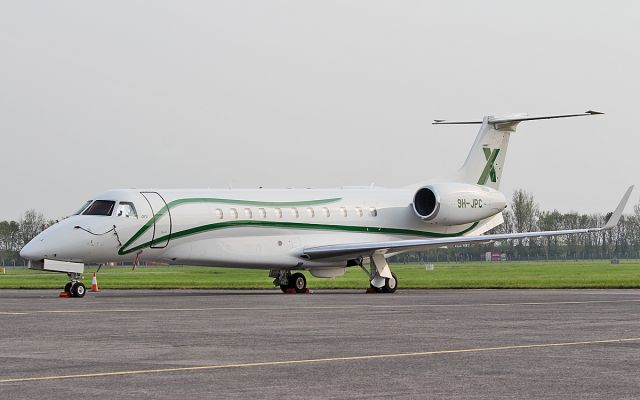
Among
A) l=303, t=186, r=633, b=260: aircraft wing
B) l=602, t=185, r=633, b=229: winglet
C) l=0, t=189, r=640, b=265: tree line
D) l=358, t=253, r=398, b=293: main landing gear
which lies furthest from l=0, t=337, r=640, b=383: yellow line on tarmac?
l=0, t=189, r=640, b=265: tree line

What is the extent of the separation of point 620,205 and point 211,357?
1080 inches

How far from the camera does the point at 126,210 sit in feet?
116

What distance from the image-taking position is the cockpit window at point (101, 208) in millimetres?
35312

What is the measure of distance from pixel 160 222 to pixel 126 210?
1109 mm

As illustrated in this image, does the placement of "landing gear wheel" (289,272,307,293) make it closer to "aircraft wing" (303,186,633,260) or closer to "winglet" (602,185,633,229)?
"aircraft wing" (303,186,633,260)

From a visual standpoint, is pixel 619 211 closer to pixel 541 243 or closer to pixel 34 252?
pixel 34 252

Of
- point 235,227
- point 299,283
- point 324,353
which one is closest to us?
point 324,353

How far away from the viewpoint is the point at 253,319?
2183cm

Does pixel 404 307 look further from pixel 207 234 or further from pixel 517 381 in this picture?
pixel 517 381

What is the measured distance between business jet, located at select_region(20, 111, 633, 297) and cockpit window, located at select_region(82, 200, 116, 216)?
1.2 inches

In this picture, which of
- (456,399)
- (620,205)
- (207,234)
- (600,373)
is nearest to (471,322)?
(600,373)

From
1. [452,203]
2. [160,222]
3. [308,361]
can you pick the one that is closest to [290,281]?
[160,222]

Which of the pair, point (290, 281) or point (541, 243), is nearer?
point (290, 281)

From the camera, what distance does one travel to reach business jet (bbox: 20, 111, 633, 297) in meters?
34.9
